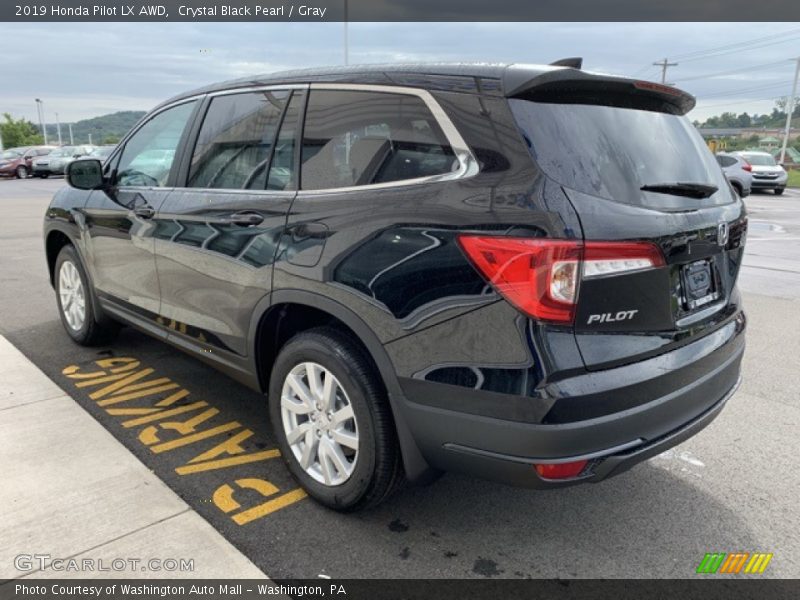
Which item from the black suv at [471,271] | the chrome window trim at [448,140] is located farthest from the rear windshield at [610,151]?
the chrome window trim at [448,140]

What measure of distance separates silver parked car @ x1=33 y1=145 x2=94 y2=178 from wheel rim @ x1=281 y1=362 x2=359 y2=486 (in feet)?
107

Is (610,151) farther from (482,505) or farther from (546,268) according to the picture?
(482,505)

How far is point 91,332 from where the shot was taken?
4582 mm

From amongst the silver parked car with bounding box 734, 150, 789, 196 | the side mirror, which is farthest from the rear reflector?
the silver parked car with bounding box 734, 150, 789, 196

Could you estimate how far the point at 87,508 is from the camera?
2.68 meters

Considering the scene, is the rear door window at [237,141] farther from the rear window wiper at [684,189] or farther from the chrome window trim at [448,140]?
the rear window wiper at [684,189]

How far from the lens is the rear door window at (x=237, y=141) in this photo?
9.68ft

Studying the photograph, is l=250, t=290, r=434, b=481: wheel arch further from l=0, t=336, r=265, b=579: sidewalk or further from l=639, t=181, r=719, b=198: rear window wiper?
l=639, t=181, r=719, b=198: rear window wiper

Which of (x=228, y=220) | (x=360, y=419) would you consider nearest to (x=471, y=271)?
(x=360, y=419)

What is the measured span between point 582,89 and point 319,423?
1.67m

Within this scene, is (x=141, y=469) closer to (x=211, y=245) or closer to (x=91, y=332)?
(x=211, y=245)

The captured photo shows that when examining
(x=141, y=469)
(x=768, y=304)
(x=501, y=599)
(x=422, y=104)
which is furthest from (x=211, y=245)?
(x=768, y=304)

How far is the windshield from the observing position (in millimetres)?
23625

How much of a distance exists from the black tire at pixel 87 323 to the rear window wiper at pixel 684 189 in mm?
3767
